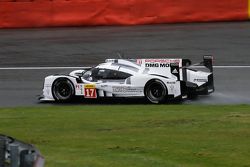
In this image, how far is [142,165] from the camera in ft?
24.8

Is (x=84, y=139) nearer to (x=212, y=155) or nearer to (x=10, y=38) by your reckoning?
(x=212, y=155)

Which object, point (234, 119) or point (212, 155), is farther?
point (234, 119)

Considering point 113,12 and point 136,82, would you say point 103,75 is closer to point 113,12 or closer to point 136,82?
point 136,82

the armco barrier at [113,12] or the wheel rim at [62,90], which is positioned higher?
the armco barrier at [113,12]

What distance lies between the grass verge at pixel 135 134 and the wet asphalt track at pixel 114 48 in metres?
2.35

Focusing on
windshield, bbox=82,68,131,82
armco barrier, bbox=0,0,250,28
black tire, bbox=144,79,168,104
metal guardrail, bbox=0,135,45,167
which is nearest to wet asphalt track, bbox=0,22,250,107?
armco barrier, bbox=0,0,250,28

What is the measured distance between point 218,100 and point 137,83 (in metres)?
1.96

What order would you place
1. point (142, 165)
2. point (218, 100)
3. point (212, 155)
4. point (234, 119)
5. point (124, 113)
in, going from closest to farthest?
point (142, 165) → point (212, 155) → point (234, 119) → point (124, 113) → point (218, 100)

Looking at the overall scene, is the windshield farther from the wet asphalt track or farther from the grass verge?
the wet asphalt track

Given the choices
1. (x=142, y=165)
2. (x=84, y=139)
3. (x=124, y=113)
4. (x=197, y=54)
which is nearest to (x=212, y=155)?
(x=142, y=165)

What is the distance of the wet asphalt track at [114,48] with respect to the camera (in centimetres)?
1747

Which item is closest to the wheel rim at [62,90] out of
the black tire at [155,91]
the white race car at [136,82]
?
the white race car at [136,82]

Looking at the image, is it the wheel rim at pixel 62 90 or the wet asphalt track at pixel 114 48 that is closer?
the wheel rim at pixel 62 90

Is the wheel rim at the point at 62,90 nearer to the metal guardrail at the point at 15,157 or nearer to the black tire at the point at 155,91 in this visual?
the black tire at the point at 155,91
